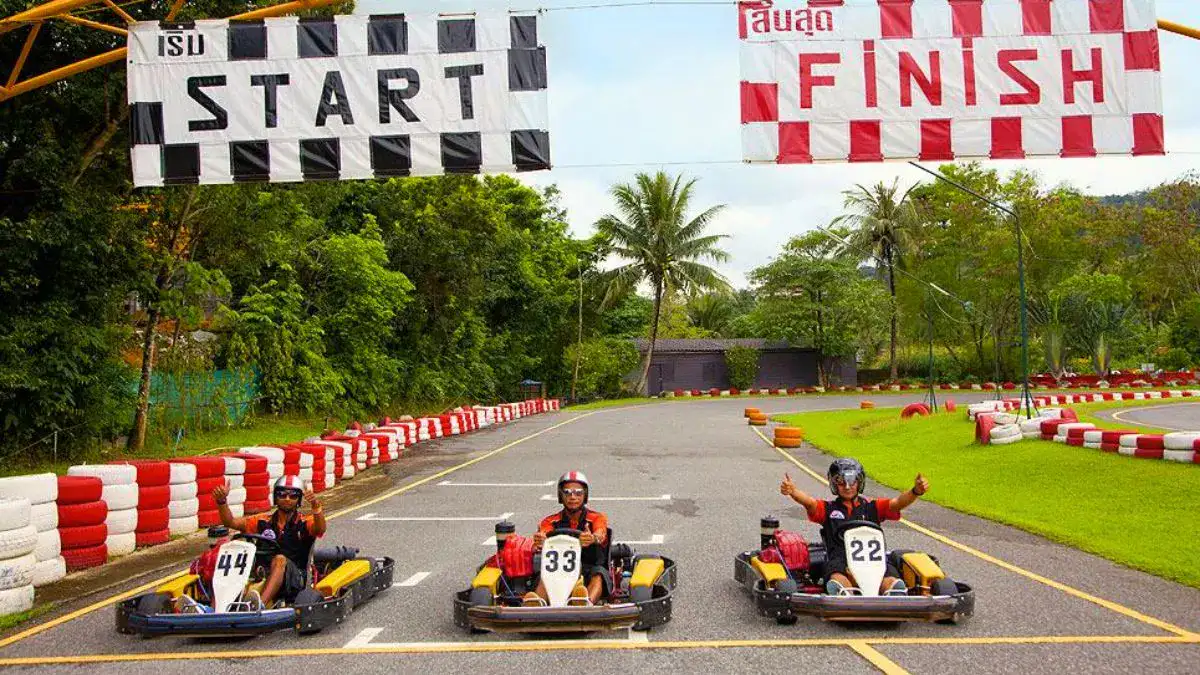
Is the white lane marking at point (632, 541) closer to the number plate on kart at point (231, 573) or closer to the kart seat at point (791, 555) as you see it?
the kart seat at point (791, 555)

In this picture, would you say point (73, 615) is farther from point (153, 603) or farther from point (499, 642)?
point (499, 642)

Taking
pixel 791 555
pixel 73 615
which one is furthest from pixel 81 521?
pixel 791 555

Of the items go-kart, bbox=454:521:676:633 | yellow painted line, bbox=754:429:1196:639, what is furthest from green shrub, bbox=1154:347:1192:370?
go-kart, bbox=454:521:676:633

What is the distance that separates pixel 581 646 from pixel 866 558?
2.08 meters

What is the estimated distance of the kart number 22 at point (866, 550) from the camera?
657cm

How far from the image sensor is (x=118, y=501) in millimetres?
9789

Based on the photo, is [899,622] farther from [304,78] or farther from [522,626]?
[304,78]

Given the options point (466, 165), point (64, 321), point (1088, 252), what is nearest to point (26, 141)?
Answer: point (64, 321)

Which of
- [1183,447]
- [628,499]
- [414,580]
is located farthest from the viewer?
[1183,447]

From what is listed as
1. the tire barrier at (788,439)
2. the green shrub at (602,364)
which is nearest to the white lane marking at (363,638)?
the tire barrier at (788,439)

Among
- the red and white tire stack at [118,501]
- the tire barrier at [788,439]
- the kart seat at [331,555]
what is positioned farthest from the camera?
the tire barrier at [788,439]

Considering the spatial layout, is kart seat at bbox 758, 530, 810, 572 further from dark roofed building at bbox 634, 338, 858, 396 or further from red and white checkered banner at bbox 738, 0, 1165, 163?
dark roofed building at bbox 634, 338, 858, 396

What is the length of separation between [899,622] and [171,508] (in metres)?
8.23

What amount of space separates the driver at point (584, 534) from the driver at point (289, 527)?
5.54ft
